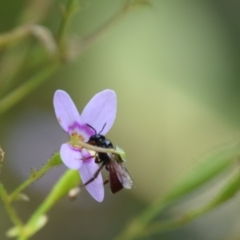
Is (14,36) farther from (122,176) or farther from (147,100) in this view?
(147,100)

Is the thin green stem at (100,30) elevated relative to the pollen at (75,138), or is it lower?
elevated

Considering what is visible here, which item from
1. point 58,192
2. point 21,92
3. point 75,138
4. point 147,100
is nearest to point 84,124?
point 75,138

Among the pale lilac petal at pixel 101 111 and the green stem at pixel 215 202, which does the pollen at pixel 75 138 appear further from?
the green stem at pixel 215 202

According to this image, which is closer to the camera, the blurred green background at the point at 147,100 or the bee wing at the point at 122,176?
the bee wing at the point at 122,176

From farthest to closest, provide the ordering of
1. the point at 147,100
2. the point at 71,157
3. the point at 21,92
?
the point at 147,100
the point at 21,92
the point at 71,157

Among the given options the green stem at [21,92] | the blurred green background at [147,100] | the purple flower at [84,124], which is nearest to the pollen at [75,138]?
the purple flower at [84,124]

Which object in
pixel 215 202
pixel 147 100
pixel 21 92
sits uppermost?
pixel 147 100

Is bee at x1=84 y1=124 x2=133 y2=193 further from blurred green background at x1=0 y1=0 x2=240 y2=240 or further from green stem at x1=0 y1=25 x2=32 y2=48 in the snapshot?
blurred green background at x1=0 y1=0 x2=240 y2=240

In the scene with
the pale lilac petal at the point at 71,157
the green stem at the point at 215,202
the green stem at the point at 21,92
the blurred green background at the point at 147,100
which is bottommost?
the green stem at the point at 215,202
